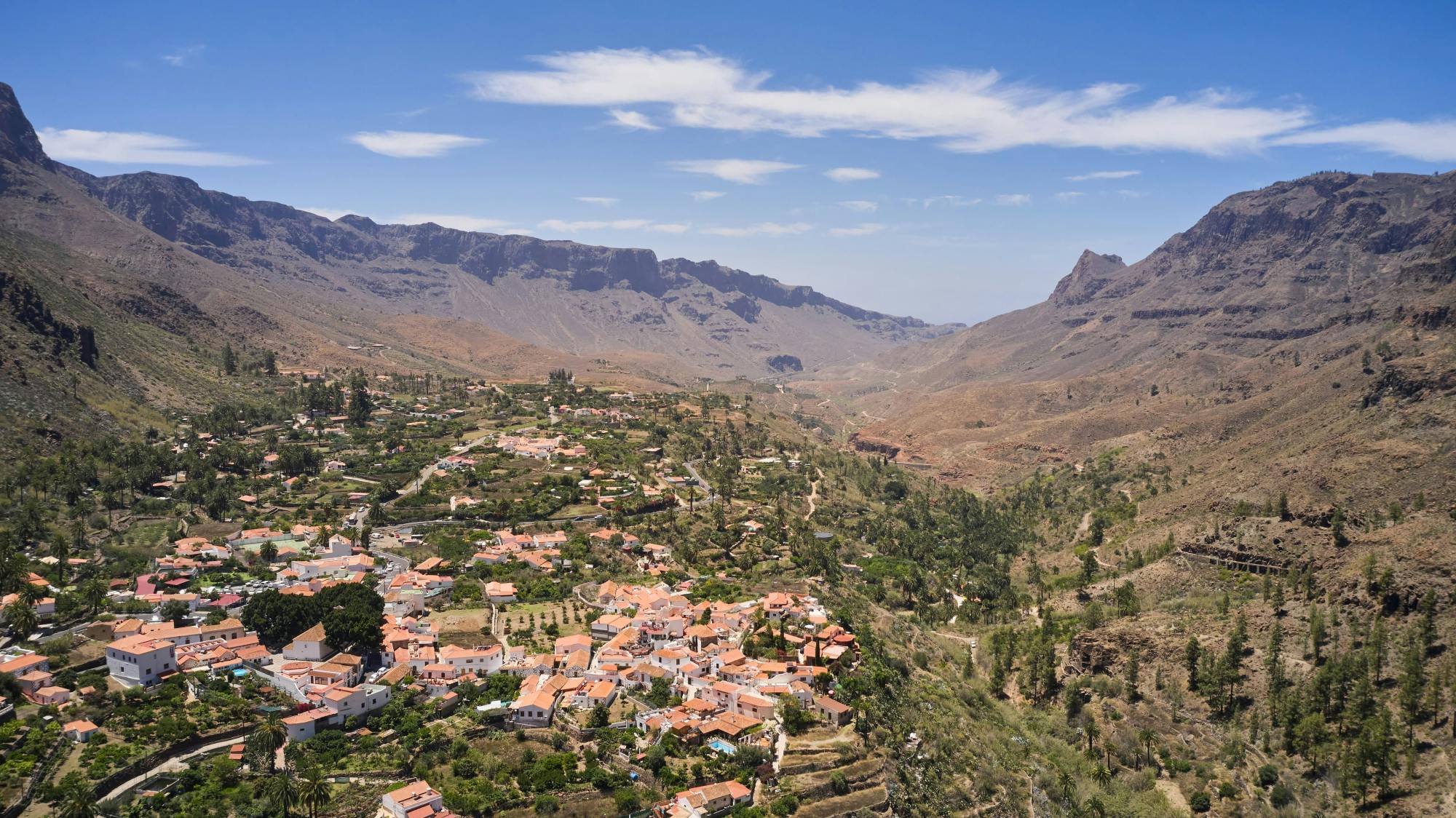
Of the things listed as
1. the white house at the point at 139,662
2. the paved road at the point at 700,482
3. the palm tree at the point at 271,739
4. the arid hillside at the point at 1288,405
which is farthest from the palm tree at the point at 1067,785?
the paved road at the point at 700,482

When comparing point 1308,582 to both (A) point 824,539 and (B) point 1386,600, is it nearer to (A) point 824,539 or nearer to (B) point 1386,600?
(B) point 1386,600

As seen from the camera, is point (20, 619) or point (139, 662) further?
point (20, 619)

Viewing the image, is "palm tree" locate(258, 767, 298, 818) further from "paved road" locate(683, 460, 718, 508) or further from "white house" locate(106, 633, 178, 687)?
"paved road" locate(683, 460, 718, 508)

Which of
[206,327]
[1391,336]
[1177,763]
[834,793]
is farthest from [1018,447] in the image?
[206,327]

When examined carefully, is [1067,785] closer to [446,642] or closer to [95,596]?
[446,642]

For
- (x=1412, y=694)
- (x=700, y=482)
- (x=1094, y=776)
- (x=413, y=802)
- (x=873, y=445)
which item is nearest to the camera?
(x=413, y=802)

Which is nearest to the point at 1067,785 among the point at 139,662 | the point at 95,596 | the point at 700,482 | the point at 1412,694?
the point at 1412,694

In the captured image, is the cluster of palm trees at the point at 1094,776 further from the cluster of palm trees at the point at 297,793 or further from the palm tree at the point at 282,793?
the palm tree at the point at 282,793
